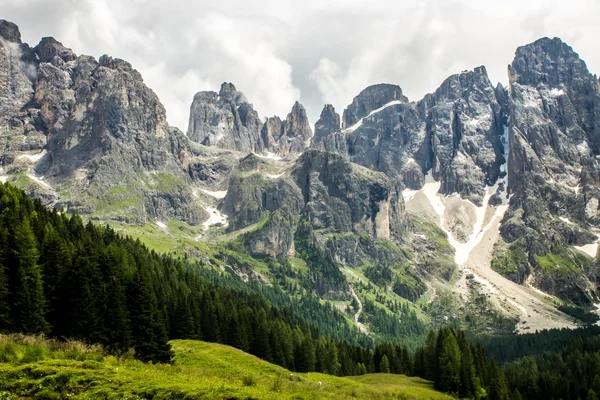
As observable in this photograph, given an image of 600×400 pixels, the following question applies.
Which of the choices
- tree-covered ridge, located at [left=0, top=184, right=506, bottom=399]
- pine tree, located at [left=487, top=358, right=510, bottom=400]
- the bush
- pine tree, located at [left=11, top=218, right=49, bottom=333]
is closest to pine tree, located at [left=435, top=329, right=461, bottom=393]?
tree-covered ridge, located at [left=0, top=184, right=506, bottom=399]

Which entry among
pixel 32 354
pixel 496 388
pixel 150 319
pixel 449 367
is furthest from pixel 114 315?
pixel 496 388

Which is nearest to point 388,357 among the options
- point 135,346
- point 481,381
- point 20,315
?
point 481,381

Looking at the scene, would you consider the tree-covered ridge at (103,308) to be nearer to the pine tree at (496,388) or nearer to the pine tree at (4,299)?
the pine tree at (4,299)

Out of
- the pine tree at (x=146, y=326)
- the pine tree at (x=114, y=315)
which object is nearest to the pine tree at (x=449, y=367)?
the pine tree at (x=146, y=326)

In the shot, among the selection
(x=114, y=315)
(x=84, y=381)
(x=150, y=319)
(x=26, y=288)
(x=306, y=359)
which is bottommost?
(x=306, y=359)

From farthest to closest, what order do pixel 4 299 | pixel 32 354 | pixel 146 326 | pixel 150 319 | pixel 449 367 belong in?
1. pixel 449 367
2. pixel 150 319
3. pixel 146 326
4. pixel 4 299
5. pixel 32 354

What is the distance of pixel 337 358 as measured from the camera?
336ft

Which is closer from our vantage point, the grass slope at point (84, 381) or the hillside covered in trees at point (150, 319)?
the grass slope at point (84, 381)

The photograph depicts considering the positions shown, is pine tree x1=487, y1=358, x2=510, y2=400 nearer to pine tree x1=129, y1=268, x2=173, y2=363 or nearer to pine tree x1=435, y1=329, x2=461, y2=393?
pine tree x1=435, y1=329, x2=461, y2=393

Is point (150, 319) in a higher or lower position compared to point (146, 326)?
higher

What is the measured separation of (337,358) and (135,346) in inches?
2478

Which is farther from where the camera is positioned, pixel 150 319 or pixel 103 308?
pixel 150 319

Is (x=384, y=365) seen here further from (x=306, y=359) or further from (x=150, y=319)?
(x=150, y=319)

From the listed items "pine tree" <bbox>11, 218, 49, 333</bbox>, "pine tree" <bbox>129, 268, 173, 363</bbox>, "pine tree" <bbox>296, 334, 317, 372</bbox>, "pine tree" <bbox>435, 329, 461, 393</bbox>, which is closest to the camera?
"pine tree" <bbox>11, 218, 49, 333</bbox>
